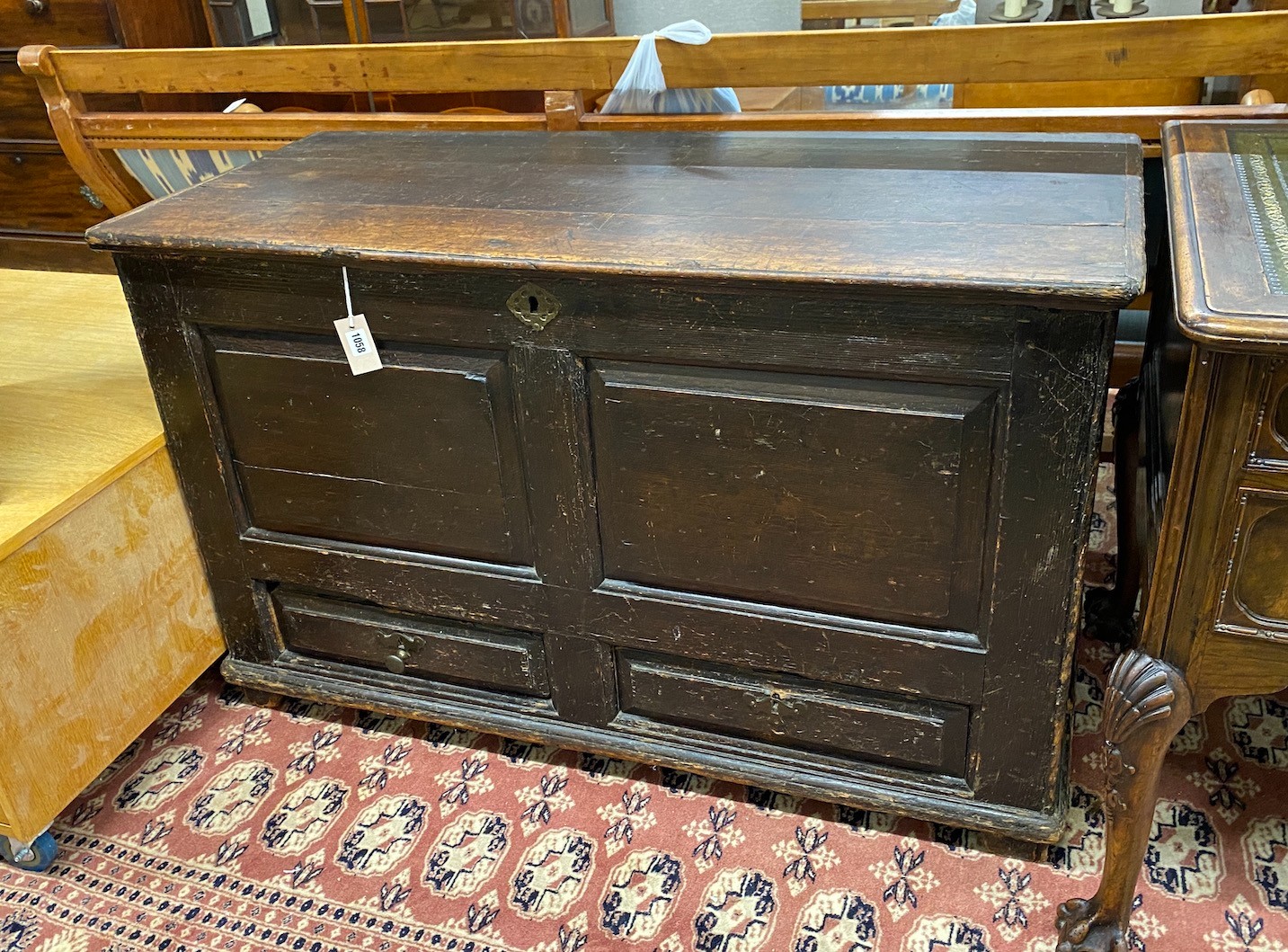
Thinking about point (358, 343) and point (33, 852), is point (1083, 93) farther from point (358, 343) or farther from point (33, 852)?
point (33, 852)

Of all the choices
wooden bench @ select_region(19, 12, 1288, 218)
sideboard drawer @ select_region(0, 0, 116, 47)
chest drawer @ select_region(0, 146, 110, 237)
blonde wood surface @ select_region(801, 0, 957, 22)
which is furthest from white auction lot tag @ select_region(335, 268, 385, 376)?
chest drawer @ select_region(0, 146, 110, 237)

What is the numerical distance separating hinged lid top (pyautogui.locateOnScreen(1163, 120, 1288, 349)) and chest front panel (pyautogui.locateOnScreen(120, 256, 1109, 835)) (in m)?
0.12

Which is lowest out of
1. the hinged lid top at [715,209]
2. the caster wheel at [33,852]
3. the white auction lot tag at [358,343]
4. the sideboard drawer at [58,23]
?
the caster wheel at [33,852]

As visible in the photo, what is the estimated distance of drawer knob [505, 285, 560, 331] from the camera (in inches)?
45.2

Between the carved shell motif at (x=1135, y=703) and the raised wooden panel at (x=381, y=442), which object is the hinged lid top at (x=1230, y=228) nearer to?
the carved shell motif at (x=1135, y=703)

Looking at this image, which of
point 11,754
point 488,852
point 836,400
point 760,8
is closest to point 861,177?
point 836,400

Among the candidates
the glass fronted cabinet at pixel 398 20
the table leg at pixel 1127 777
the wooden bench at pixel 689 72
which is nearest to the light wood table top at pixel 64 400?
the wooden bench at pixel 689 72

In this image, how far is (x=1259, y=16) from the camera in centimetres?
138

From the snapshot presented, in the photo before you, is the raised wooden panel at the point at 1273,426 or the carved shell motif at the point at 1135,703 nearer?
the raised wooden panel at the point at 1273,426

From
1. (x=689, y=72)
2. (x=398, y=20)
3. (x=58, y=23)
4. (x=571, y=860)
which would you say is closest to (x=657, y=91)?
(x=689, y=72)

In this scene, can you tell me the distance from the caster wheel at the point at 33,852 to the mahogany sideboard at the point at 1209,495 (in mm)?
1284

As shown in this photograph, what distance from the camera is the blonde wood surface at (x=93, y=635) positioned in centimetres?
133

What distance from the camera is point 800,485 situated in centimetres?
116

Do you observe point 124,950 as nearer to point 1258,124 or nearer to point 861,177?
point 861,177
